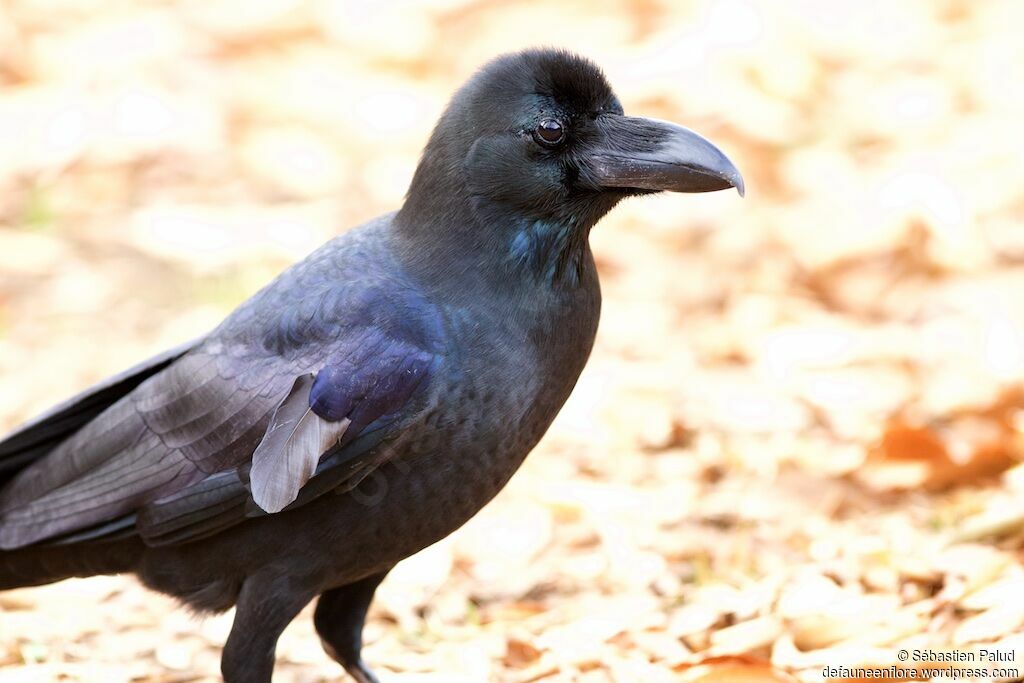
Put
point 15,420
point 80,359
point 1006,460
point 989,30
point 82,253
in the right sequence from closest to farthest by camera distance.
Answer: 1. point 1006,460
2. point 15,420
3. point 80,359
4. point 82,253
5. point 989,30

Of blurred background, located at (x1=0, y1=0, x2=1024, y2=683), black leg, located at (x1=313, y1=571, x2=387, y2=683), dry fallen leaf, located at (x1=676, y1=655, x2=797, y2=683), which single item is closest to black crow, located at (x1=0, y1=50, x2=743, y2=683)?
black leg, located at (x1=313, y1=571, x2=387, y2=683)

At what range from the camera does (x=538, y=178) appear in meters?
3.64

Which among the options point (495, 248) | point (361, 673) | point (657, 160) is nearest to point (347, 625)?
point (361, 673)

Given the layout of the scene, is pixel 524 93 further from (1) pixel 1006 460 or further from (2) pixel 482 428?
(1) pixel 1006 460

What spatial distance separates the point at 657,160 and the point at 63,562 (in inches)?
78.2

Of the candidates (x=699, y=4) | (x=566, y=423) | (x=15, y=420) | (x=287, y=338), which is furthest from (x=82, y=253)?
(x=699, y=4)

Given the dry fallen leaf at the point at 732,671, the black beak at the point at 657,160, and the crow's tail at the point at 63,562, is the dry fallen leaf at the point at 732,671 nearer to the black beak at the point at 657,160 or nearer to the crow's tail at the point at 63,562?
the black beak at the point at 657,160

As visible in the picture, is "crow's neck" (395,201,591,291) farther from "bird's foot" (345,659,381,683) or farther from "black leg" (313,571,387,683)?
"bird's foot" (345,659,381,683)

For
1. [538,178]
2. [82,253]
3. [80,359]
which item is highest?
[82,253]

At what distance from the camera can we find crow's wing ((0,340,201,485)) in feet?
13.2

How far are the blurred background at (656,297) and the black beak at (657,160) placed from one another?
4.41 ft

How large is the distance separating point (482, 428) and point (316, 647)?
144 centimetres

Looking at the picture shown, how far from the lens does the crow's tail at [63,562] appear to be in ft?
12.8

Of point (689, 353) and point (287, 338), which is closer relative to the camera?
point (287, 338)
